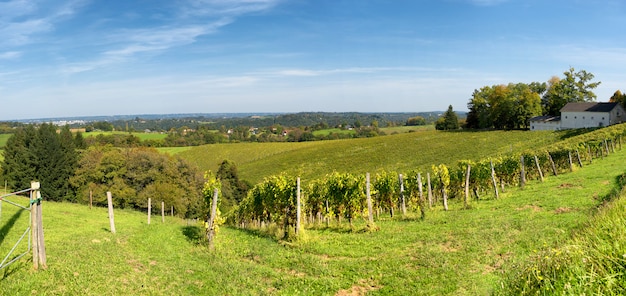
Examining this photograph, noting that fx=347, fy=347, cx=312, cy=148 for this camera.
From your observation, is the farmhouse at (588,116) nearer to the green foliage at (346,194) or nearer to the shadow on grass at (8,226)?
the green foliage at (346,194)

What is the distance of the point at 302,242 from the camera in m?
12.6

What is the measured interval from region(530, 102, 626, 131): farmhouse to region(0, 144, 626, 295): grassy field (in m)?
64.4

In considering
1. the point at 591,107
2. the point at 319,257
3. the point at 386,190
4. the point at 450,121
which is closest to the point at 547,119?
the point at 591,107

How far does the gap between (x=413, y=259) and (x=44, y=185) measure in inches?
2324

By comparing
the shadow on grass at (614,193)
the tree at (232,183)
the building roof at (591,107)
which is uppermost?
the building roof at (591,107)

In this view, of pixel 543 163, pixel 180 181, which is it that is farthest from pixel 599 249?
pixel 180 181

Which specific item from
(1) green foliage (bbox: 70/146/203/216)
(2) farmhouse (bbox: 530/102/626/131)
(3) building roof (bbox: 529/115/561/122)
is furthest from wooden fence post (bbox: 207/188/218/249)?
(3) building roof (bbox: 529/115/561/122)

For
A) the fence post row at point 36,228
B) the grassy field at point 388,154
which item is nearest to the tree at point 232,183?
the grassy field at point 388,154

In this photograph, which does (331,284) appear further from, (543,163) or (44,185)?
(44,185)

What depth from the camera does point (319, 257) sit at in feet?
36.2

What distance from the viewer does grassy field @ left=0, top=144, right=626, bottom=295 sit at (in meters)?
8.43

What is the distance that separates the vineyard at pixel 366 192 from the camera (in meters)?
16.1

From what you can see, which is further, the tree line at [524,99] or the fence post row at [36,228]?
the tree line at [524,99]

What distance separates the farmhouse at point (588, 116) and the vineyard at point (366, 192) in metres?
47.9
